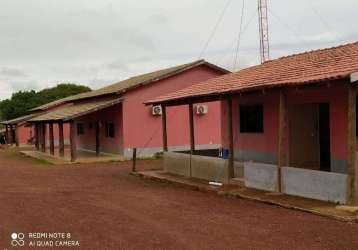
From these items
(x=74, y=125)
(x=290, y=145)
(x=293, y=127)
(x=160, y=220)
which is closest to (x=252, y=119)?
(x=293, y=127)

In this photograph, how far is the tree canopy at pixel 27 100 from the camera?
243 feet

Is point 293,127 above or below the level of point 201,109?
below

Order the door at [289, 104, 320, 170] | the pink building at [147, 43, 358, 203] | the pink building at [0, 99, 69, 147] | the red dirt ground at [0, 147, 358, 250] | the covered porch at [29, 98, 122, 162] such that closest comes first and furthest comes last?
the red dirt ground at [0, 147, 358, 250] < the pink building at [147, 43, 358, 203] < the door at [289, 104, 320, 170] < the covered porch at [29, 98, 122, 162] < the pink building at [0, 99, 69, 147]

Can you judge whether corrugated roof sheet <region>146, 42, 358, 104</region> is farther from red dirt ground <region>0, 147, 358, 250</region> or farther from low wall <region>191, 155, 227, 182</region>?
red dirt ground <region>0, 147, 358, 250</region>

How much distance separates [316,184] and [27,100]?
6871 cm

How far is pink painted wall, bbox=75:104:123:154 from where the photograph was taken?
1110 inches

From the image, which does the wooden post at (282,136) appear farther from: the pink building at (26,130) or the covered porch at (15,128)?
the covered porch at (15,128)

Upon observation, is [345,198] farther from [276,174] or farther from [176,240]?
[176,240]

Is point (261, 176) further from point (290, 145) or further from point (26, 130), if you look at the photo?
point (26, 130)

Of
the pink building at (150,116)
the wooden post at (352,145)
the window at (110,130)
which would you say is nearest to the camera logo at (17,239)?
the wooden post at (352,145)

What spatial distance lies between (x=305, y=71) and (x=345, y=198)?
3611mm

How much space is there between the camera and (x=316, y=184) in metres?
11.1

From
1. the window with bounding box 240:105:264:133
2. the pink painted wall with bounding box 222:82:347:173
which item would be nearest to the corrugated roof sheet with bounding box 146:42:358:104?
the pink painted wall with bounding box 222:82:347:173

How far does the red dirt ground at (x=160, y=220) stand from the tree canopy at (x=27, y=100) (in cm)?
6064
